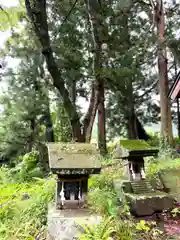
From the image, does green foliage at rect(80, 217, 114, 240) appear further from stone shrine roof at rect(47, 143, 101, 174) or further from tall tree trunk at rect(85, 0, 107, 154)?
tall tree trunk at rect(85, 0, 107, 154)

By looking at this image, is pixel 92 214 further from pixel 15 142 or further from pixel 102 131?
pixel 102 131

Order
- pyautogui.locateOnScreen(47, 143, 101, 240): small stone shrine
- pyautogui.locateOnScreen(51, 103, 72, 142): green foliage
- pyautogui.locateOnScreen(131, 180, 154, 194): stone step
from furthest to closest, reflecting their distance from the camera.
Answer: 1. pyautogui.locateOnScreen(51, 103, 72, 142): green foliage
2. pyautogui.locateOnScreen(131, 180, 154, 194): stone step
3. pyautogui.locateOnScreen(47, 143, 101, 240): small stone shrine

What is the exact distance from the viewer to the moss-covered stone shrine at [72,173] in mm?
3283

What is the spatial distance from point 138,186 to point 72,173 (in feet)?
5.37

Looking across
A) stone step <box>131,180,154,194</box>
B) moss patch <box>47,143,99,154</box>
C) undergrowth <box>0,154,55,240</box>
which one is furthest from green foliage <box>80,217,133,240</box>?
stone step <box>131,180,154,194</box>

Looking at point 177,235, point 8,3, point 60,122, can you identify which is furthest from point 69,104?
point 60,122

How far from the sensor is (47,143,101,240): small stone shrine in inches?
127

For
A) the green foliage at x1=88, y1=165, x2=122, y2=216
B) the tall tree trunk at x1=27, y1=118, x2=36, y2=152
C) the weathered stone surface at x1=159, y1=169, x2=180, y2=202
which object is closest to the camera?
the green foliage at x1=88, y1=165, x2=122, y2=216

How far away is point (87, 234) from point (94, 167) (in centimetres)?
87

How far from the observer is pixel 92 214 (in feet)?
10.5

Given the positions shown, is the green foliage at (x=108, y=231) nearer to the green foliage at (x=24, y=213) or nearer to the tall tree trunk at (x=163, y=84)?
the green foliage at (x=24, y=213)

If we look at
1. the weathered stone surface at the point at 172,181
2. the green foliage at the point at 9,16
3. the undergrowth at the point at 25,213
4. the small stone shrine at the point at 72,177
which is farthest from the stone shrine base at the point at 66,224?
the green foliage at the point at 9,16

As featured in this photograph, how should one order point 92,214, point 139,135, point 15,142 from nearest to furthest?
1. point 92,214
2. point 15,142
3. point 139,135

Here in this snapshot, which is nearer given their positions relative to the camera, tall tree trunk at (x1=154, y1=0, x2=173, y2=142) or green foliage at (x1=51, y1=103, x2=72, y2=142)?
green foliage at (x1=51, y1=103, x2=72, y2=142)
